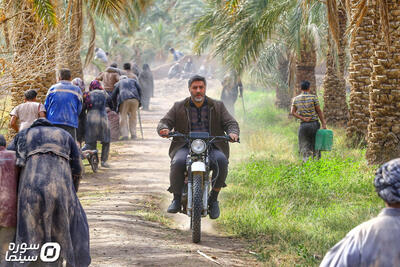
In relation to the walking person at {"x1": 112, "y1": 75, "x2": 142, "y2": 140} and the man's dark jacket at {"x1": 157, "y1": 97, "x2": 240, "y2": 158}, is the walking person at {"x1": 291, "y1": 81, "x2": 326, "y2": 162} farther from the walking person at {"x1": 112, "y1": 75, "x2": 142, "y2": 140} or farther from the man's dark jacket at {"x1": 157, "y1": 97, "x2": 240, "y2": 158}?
the walking person at {"x1": 112, "y1": 75, "x2": 142, "y2": 140}

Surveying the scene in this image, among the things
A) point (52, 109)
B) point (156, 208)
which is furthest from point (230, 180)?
point (52, 109)

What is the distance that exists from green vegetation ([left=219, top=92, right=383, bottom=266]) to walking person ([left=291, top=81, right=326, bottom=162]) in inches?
20.2

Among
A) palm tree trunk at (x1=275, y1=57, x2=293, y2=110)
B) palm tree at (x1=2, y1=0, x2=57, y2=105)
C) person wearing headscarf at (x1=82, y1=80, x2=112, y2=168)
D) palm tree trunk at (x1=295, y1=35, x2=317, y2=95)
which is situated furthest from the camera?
palm tree trunk at (x1=275, y1=57, x2=293, y2=110)

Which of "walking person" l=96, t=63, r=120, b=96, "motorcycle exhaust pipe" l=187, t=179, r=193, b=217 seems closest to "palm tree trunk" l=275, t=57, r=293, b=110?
"walking person" l=96, t=63, r=120, b=96

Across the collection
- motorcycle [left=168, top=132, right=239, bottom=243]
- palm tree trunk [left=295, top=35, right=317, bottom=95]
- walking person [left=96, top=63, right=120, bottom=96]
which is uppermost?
palm tree trunk [left=295, top=35, right=317, bottom=95]

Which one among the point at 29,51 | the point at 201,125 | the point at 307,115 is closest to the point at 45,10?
the point at 29,51

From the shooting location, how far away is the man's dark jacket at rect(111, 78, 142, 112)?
16.0m

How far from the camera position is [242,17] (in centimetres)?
1681

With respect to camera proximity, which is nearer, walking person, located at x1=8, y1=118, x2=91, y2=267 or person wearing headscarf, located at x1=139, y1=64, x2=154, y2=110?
walking person, located at x1=8, y1=118, x2=91, y2=267

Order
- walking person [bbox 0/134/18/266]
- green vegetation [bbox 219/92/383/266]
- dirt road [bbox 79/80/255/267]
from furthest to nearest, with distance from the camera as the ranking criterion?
green vegetation [bbox 219/92/383/266], dirt road [bbox 79/80/255/267], walking person [bbox 0/134/18/266]

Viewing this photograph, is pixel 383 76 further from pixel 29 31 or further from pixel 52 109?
pixel 29 31

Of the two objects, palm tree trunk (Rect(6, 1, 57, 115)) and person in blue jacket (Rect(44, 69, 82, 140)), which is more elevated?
palm tree trunk (Rect(6, 1, 57, 115))

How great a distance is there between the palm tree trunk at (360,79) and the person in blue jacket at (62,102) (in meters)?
6.54

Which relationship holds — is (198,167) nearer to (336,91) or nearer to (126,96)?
(126,96)
